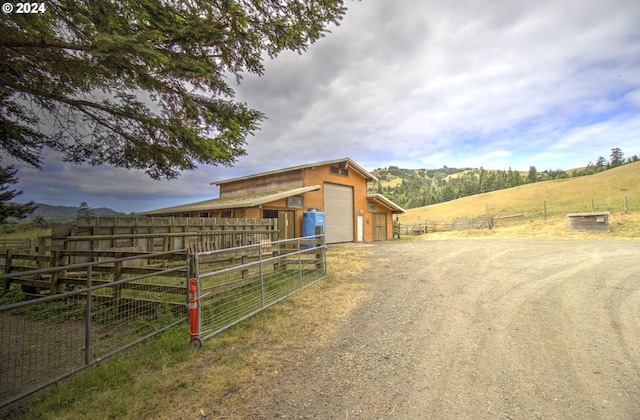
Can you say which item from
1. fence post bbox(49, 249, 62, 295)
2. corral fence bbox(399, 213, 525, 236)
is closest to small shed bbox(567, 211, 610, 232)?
corral fence bbox(399, 213, 525, 236)

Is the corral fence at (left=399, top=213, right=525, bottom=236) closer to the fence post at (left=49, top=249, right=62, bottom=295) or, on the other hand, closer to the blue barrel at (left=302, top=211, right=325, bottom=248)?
the blue barrel at (left=302, top=211, right=325, bottom=248)

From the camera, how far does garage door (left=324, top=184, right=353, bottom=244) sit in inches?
799

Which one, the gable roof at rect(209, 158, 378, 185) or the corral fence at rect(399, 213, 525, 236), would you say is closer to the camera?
the gable roof at rect(209, 158, 378, 185)

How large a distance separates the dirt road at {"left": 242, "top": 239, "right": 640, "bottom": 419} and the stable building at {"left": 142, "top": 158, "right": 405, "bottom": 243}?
1071 centimetres

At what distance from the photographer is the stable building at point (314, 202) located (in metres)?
16.5

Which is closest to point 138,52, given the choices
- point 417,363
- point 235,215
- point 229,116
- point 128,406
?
point 229,116

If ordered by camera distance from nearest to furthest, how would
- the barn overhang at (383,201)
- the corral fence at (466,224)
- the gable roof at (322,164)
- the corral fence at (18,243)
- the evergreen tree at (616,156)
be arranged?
1. the corral fence at (18,243)
2. the gable roof at (322,164)
3. the barn overhang at (383,201)
4. the corral fence at (466,224)
5. the evergreen tree at (616,156)

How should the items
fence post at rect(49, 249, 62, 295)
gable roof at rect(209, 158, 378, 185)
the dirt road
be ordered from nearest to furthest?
the dirt road
fence post at rect(49, 249, 62, 295)
gable roof at rect(209, 158, 378, 185)

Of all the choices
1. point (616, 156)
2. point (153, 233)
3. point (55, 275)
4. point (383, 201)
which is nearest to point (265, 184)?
point (383, 201)

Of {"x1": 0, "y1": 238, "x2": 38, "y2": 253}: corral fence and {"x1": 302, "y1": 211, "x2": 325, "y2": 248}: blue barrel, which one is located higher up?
{"x1": 302, "y1": 211, "x2": 325, "y2": 248}: blue barrel

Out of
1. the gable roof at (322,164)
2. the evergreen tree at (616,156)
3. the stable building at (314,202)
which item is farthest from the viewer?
the evergreen tree at (616,156)

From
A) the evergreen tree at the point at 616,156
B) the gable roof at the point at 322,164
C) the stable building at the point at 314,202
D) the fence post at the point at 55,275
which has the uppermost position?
the evergreen tree at the point at 616,156

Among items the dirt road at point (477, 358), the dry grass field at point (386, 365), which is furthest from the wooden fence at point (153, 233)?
the dirt road at point (477, 358)

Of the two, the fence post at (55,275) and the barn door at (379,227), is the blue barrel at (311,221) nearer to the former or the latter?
the barn door at (379,227)
